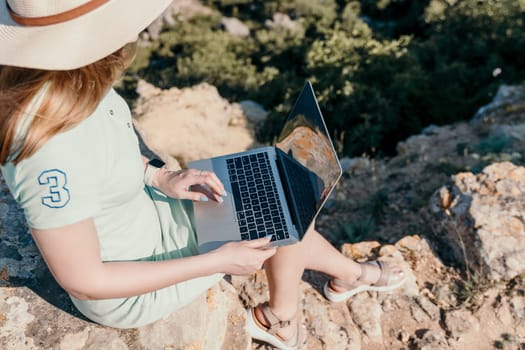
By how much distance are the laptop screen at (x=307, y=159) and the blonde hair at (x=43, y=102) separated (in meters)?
1.20

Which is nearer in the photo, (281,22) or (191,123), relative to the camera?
(191,123)

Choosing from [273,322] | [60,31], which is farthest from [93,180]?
[273,322]

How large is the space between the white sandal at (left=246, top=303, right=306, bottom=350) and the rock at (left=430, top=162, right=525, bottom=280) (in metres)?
1.39

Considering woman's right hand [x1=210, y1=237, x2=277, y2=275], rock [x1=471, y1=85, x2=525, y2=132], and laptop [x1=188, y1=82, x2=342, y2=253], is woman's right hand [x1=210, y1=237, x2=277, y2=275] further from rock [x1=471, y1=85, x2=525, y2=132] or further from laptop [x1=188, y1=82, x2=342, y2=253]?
rock [x1=471, y1=85, x2=525, y2=132]

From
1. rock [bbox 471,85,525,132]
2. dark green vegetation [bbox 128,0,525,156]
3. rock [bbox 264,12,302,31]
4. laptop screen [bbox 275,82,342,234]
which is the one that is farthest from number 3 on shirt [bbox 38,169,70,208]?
rock [bbox 264,12,302,31]

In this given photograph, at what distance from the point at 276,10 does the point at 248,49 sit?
3318mm

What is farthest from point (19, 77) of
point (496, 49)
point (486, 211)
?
point (496, 49)

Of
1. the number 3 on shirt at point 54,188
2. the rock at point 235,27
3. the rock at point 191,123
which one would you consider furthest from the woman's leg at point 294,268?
the rock at point 235,27

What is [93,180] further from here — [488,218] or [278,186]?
[488,218]

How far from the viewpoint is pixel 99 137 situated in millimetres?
1987

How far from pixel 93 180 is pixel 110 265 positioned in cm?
35

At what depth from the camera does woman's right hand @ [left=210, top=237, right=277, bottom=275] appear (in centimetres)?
231

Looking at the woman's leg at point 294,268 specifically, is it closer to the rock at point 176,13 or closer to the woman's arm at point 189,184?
the woman's arm at point 189,184

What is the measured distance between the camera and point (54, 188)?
180 cm
